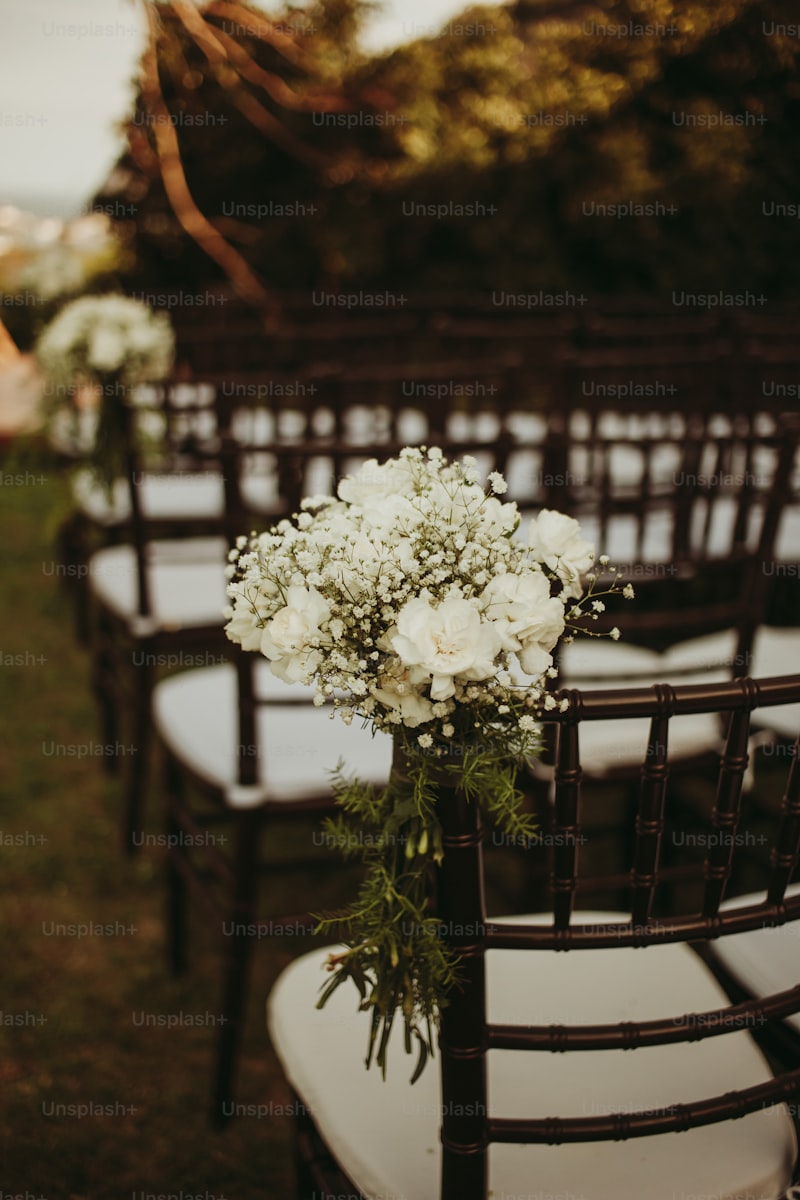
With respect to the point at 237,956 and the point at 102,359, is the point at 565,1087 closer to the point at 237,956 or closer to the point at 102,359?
the point at 237,956

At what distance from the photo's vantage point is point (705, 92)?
497 centimetres

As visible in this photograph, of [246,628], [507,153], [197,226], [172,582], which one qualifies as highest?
[507,153]

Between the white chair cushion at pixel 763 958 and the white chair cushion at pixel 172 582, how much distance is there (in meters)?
1.34

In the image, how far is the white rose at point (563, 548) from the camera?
87 centimetres

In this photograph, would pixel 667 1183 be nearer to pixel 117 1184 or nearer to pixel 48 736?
pixel 117 1184

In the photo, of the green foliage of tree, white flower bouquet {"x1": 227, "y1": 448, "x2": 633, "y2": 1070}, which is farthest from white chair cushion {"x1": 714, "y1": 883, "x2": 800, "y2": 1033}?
the green foliage of tree

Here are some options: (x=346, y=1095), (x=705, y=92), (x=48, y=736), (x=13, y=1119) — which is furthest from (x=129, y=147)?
(x=346, y=1095)

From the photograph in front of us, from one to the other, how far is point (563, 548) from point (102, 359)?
2.24 m

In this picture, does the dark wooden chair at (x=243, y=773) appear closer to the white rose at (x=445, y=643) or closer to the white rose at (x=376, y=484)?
the white rose at (x=376, y=484)

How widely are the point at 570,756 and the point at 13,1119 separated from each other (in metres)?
1.51

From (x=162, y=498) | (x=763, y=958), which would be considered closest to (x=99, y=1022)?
(x=763, y=958)

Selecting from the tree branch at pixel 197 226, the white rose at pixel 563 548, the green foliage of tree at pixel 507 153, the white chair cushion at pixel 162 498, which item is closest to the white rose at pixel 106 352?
the white chair cushion at pixel 162 498

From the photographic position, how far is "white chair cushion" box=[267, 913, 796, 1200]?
3.41 ft

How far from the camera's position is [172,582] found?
2.55m
